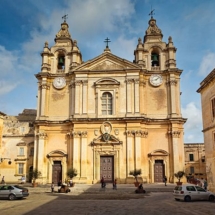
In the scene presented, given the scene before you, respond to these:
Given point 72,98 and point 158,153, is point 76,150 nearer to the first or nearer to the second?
point 72,98

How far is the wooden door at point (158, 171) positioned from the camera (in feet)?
102

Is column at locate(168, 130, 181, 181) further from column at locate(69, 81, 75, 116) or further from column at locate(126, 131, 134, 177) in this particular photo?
column at locate(69, 81, 75, 116)

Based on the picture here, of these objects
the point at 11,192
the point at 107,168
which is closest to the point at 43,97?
the point at 107,168

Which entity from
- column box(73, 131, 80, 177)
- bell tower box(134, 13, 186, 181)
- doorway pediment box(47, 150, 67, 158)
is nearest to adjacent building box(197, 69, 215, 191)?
bell tower box(134, 13, 186, 181)

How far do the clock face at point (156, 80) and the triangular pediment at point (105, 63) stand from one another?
11.3 ft

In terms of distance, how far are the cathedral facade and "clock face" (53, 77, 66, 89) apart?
2 cm

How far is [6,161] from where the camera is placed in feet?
125

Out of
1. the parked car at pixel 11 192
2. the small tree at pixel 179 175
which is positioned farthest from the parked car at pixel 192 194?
the parked car at pixel 11 192

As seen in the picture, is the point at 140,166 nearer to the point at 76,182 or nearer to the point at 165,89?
the point at 76,182

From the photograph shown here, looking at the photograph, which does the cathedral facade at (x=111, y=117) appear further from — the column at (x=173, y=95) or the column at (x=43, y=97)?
the column at (x=43, y=97)

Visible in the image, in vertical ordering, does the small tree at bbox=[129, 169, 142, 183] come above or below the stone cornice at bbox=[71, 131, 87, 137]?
below

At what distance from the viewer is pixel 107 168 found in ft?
102

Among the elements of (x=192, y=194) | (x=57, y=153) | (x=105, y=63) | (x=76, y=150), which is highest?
(x=105, y=63)

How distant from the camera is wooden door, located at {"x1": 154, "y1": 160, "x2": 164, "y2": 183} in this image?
102ft
